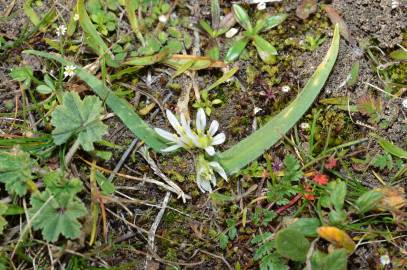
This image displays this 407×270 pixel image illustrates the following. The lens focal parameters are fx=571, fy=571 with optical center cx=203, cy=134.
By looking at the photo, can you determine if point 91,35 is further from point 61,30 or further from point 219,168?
point 219,168

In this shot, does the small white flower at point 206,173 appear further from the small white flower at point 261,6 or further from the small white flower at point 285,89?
the small white flower at point 261,6

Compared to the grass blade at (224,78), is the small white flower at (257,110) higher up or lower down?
lower down

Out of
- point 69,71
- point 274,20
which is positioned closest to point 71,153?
point 69,71

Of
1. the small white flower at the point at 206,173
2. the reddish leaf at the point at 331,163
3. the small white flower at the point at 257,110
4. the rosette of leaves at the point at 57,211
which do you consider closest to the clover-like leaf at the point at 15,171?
the rosette of leaves at the point at 57,211

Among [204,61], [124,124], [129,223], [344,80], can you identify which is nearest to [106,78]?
[124,124]

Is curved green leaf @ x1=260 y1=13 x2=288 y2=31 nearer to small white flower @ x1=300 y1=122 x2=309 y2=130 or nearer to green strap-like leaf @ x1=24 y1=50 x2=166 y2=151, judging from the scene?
small white flower @ x1=300 y1=122 x2=309 y2=130
